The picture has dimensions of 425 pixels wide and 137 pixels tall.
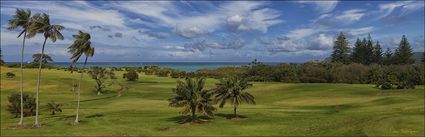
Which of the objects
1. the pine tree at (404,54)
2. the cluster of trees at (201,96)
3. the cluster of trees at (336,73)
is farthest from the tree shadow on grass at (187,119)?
the pine tree at (404,54)

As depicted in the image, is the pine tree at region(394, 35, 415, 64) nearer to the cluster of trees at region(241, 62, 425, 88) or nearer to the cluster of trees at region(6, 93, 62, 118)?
the cluster of trees at region(241, 62, 425, 88)

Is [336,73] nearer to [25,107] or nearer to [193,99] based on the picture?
[193,99]

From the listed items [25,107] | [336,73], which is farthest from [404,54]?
[25,107]

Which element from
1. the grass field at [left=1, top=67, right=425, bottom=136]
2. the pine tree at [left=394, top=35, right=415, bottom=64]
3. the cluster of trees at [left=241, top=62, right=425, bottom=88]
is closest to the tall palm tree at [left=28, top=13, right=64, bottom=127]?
the grass field at [left=1, top=67, right=425, bottom=136]

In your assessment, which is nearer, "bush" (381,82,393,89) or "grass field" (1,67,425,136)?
"grass field" (1,67,425,136)

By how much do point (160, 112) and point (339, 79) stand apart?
328 ft

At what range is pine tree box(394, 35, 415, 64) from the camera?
7653 inches

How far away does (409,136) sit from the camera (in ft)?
160

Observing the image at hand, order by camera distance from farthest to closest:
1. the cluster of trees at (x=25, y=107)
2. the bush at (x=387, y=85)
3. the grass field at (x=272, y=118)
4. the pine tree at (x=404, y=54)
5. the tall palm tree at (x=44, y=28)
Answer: the pine tree at (x=404, y=54) < the bush at (x=387, y=85) < the cluster of trees at (x=25, y=107) < the tall palm tree at (x=44, y=28) < the grass field at (x=272, y=118)

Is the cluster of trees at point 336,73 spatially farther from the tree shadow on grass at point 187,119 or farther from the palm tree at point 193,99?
the palm tree at point 193,99

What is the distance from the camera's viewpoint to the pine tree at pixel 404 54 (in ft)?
638

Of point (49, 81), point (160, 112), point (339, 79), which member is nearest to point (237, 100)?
point (160, 112)

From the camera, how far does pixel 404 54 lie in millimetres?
195000

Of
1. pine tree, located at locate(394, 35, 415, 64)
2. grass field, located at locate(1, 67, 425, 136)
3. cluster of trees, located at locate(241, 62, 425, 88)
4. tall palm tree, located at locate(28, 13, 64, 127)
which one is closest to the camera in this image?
grass field, located at locate(1, 67, 425, 136)
